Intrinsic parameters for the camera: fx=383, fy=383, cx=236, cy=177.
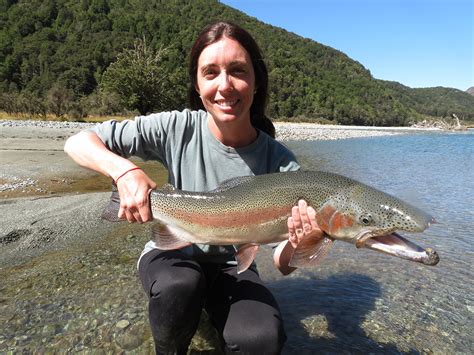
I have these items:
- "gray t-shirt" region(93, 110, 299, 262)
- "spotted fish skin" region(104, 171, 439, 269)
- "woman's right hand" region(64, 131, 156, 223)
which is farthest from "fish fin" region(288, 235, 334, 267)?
"woman's right hand" region(64, 131, 156, 223)

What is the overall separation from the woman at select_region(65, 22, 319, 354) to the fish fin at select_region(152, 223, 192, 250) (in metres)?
0.11

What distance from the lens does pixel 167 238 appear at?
8.39 feet

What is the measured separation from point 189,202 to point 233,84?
0.87 meters

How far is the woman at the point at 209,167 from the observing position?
2.40 meters

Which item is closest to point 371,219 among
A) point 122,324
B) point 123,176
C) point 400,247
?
point 400,247

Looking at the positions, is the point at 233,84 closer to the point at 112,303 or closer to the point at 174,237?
the point at 174,237

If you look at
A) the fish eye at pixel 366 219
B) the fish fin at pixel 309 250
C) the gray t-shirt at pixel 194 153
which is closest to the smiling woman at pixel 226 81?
the gray t-shirt at pixel 194 153

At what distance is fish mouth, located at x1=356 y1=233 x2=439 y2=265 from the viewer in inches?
77.2

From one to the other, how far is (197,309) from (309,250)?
831 mm

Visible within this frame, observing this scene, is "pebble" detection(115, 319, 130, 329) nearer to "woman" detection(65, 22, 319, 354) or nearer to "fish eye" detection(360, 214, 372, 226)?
"woman" detection(65, 22, 319, 354)

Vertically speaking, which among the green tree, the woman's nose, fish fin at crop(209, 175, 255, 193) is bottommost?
the green tree

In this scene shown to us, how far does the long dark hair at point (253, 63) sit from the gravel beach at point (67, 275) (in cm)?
193

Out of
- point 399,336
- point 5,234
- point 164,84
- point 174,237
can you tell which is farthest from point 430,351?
point 164,84

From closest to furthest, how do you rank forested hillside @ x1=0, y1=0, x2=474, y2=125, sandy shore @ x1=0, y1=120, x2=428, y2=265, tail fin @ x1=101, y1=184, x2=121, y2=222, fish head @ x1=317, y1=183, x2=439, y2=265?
fish head @ x1=317, y1=183, x2=439, y2=265 → tail fin @ x1=101, y1=184, x2=121, y2=222 → sandy shore @ x1=0, y1=120, x2=428, y2=265 → forested hillside @ x1=0, y1=0, x2=474, y2=125
